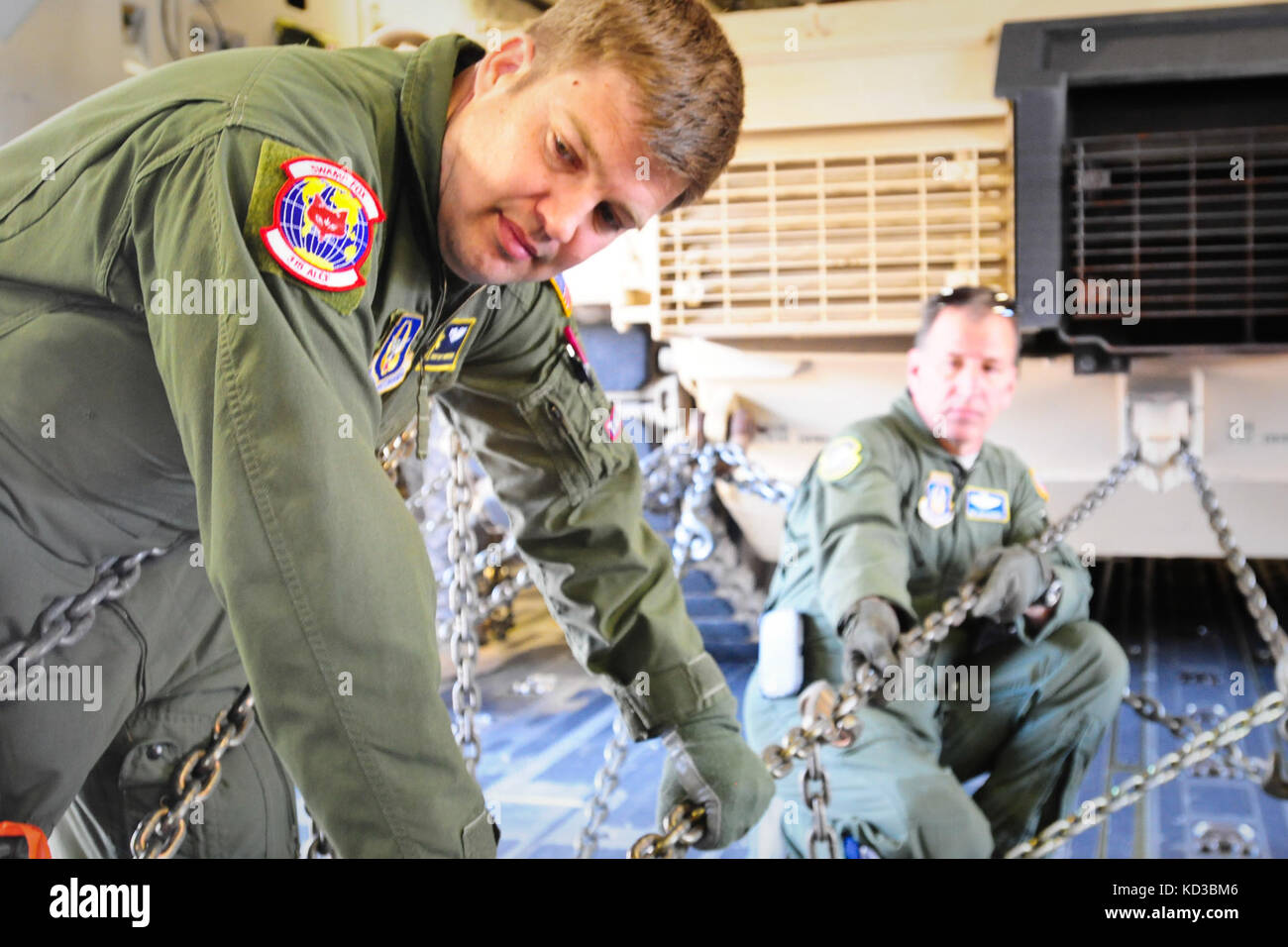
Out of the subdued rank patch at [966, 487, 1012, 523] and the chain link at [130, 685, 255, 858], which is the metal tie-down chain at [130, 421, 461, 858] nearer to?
the chain link at [130, 685, 255, 858]

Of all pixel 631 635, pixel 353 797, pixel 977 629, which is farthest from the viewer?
pixel 977 629

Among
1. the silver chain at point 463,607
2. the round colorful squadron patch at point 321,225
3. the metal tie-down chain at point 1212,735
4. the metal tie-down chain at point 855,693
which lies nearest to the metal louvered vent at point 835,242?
the metal tie-down chain at point 855,693

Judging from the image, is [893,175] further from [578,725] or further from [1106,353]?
[578,725]

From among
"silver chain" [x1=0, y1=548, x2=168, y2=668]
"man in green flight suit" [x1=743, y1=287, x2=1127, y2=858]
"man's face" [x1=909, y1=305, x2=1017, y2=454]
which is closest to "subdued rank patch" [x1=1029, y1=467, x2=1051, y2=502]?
"man in green flight suit" [x1=743, y1=287, x2=1127, y2=858]

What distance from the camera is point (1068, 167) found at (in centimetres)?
167

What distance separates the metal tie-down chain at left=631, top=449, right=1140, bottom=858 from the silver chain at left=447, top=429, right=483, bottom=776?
0.76 ft

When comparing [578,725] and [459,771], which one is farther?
[578,725]

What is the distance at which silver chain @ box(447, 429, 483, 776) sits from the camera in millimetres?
1212

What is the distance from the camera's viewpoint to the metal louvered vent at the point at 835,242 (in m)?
1.72

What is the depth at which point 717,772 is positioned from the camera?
1.04m

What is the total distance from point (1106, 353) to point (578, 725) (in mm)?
1101

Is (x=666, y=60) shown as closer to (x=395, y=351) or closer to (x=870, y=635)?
(x=395, y=351)

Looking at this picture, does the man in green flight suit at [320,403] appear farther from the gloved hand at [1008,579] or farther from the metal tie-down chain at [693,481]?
the metal tie-down chain at [693,481]
